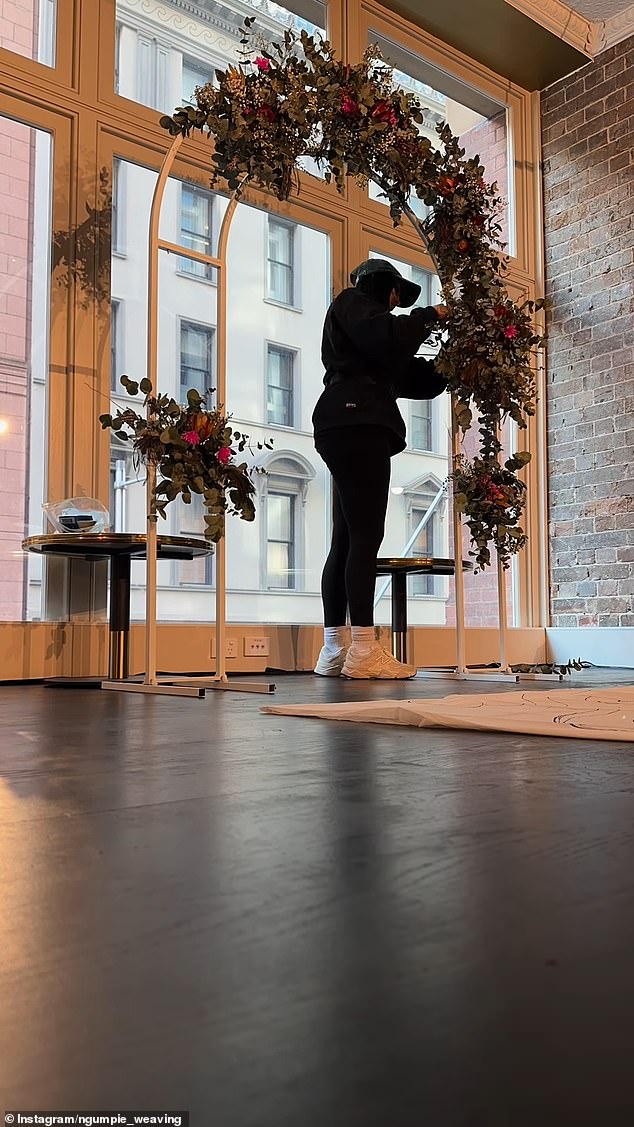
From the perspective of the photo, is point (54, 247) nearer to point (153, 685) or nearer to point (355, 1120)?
point (153, 685)

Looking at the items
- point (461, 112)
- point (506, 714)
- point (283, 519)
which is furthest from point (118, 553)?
point (461, 112)

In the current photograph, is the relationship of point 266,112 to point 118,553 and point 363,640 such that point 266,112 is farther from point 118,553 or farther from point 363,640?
point 363,640

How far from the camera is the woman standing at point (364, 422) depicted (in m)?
3.76

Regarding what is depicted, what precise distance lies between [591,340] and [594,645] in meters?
1.80

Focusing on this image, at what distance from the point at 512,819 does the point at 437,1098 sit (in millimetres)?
609

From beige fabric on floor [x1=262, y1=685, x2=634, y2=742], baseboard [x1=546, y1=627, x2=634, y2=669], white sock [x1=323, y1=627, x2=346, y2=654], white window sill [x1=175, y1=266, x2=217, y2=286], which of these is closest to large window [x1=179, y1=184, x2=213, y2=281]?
white window sill [x1=175, y1=266, x2=217, y2=286]

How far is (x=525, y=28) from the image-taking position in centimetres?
576

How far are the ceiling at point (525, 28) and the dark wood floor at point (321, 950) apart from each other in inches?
219

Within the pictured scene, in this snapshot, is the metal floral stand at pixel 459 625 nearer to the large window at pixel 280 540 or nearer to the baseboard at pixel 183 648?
the baseboard at pixel 183 648

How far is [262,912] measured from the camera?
65 cm

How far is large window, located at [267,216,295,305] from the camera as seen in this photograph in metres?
4.96

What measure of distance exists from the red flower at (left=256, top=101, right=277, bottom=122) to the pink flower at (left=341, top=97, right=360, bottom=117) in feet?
1.22

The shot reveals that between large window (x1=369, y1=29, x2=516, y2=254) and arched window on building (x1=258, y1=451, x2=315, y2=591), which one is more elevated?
large window (x1=369, y1=29, x2=516, y2=254)

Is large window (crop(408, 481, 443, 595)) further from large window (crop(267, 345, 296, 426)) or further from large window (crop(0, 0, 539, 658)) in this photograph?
large window (crop(267, 345, 296, 426))
